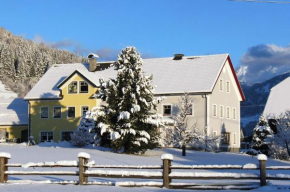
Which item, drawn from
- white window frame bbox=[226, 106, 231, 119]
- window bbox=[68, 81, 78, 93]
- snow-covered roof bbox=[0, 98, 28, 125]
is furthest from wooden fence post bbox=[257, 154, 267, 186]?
snow-covered roof bbox=[0, 98, 28, 125]

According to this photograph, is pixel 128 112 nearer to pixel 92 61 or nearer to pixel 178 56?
pixel 178 56

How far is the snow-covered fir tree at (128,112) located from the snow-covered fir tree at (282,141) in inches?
446

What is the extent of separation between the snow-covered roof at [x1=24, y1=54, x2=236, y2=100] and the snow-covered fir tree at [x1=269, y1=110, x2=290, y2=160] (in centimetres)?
759

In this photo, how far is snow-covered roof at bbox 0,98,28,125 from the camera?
→ 58.9m

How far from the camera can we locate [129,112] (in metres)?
37.5

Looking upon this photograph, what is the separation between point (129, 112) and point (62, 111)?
17834 millimetres

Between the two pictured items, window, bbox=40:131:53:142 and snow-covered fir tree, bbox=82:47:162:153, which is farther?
window, bbox=40:131:53:142

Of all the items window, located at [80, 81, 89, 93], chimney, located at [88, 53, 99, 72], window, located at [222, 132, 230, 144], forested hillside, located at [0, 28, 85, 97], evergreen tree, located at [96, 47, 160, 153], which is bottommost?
window, located at [222, 132, 230, 144]

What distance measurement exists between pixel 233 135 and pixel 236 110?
3.02 m

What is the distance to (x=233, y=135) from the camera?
54906 millimetres

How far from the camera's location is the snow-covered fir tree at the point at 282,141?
42.9 meters

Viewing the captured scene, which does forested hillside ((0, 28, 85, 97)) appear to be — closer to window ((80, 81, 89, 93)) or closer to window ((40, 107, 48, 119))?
window ((40, 107, 48, 119))

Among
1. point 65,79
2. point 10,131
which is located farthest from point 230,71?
point 10,131

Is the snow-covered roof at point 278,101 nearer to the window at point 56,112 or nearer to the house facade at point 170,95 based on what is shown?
the house facade at point 170,95
